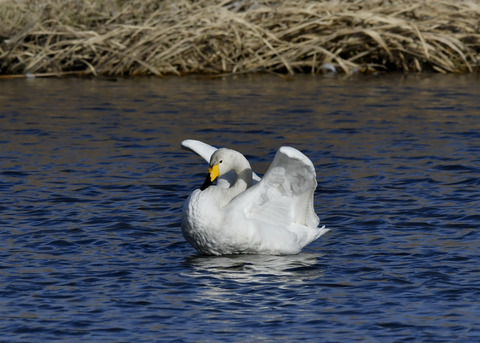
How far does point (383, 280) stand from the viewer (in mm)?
7641

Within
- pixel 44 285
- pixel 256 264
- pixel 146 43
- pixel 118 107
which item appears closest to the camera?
pixel 44 285

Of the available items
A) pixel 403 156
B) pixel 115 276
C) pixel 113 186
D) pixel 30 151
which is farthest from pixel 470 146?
pixel 115 276

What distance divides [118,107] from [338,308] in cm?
969

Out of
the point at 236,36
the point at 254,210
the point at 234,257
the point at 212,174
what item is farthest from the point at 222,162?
the point at 236,36

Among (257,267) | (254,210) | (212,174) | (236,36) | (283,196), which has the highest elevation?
(236,36)

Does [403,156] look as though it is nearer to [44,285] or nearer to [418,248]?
[418,248]

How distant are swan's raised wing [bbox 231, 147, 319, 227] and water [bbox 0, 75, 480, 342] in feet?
1.08

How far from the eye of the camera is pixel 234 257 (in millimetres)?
8406

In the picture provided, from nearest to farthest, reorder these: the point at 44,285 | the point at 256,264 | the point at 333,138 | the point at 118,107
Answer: the point at 44,285 < the point at 256,264 < the point at 333,138 < the point at 118,107

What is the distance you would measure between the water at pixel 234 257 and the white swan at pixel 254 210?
147 mm

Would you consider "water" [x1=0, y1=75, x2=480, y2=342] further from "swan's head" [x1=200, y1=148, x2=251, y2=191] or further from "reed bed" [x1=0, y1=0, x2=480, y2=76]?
"reed bed" [x1=0, y1=0, x2=480, y2=76]

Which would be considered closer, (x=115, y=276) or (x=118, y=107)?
(x=115, y=276)

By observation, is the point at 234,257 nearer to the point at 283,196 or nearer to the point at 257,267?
the point at 257,267

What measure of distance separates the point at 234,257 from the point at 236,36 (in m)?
10.8
